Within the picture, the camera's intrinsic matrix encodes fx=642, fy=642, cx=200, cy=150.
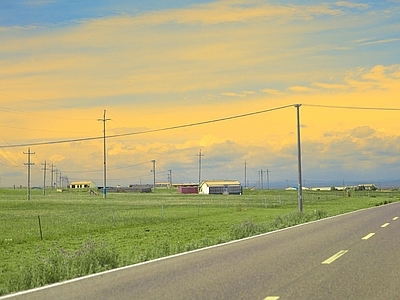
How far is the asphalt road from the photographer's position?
10219 mm

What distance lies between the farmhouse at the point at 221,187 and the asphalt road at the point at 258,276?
145 m

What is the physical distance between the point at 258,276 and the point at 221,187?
154152 millimetres

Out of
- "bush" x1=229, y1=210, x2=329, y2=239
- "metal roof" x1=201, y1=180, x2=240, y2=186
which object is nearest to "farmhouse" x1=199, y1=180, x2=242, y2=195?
"metal roof" x1=201, y1=180, x2=240, y2=186

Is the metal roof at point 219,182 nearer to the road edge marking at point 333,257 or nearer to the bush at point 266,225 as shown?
the bush at point 266,225

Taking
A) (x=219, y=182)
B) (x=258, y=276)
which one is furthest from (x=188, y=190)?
(x=258, y=276)

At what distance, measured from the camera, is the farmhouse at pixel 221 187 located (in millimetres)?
163250

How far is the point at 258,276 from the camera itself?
476 inches

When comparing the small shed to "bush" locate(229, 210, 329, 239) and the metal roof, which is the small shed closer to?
the metal roof

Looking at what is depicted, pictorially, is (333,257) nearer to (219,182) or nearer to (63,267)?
(63,267)

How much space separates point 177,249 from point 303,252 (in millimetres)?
4012

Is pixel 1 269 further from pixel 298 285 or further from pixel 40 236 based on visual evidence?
Answer: pixel 40 236

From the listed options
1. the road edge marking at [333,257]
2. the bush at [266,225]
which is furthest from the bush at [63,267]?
the bush at [266,225]

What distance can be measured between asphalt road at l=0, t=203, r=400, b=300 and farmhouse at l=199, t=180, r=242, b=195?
144867mm

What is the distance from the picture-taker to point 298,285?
1089 cm
